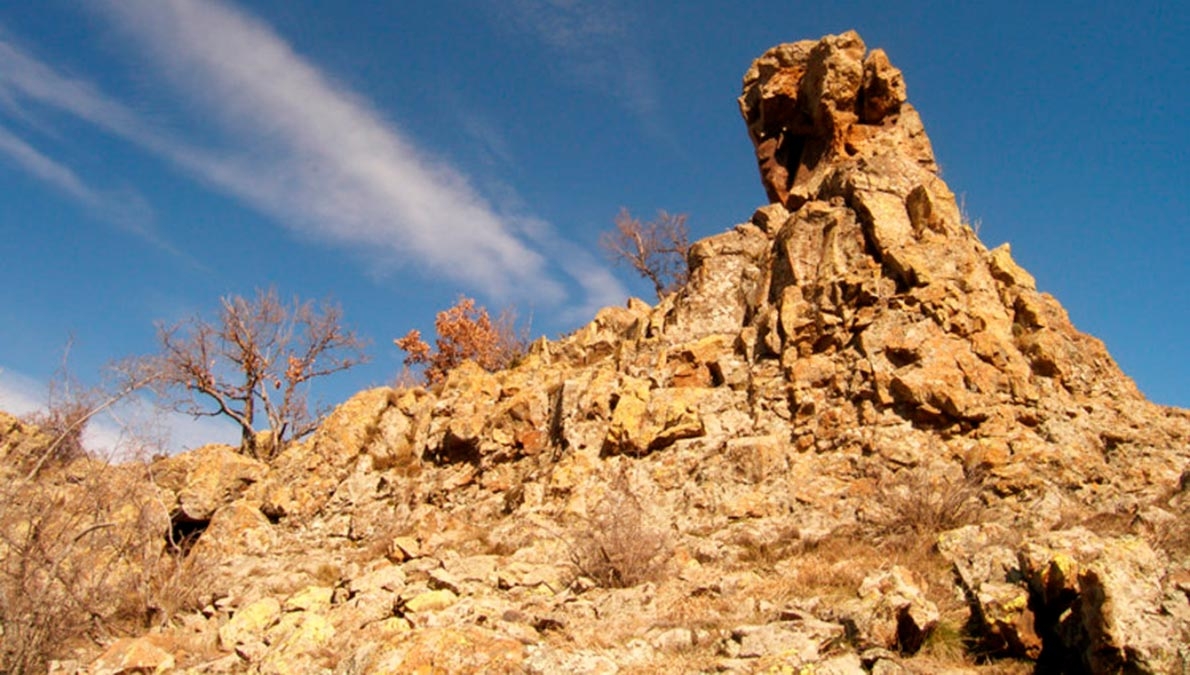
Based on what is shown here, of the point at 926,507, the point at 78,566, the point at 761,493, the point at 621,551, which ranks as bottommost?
the point at 78,566

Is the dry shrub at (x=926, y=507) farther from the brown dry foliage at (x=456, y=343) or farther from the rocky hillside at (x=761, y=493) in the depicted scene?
the brown dry foliage at (x=456, y=343)

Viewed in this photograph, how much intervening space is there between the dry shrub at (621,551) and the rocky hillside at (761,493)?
0.04 metres

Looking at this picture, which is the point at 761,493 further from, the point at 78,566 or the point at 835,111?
the point at 835,111

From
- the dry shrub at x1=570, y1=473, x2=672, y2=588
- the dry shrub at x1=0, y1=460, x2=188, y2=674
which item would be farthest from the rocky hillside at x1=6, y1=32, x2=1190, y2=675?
the dry shrub at x1=0, y1=460, x2=188, y2=674

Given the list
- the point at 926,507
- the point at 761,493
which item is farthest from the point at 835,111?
the point at 926,507

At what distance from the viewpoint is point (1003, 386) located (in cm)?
1139

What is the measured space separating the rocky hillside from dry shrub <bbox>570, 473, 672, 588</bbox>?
0.04m

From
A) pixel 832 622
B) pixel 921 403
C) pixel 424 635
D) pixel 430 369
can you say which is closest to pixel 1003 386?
pixel 921 403

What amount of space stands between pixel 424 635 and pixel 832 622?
151 inches

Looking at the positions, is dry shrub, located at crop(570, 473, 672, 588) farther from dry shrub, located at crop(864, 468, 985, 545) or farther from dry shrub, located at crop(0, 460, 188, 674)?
dry shrub, located at crop(0, 460, 188, 674)

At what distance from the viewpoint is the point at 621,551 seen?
9312 millimetres

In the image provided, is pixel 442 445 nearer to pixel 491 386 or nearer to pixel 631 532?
pixel 491 386

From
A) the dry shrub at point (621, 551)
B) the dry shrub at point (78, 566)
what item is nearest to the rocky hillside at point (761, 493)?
the dry shrub at point (621, 551)

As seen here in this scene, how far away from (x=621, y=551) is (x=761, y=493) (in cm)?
296
